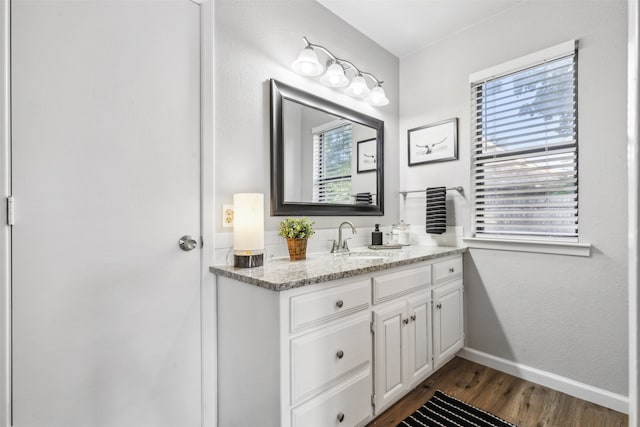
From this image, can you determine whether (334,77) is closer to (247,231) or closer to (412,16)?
(412,16)

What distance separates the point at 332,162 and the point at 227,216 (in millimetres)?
884

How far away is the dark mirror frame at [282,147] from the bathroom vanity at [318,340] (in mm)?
342

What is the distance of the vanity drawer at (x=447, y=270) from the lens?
6.88 feet

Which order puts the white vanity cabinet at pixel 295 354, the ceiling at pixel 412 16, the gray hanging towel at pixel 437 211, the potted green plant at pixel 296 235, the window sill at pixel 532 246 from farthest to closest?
1. the gray hanging towel at pixel 437 211
2. the ceiling at pixel 412 16
3. the window sill at pixel 532 246
4. the potted green plant at pixel 296 235
5. the white vanity cabinet at pixel 295 354

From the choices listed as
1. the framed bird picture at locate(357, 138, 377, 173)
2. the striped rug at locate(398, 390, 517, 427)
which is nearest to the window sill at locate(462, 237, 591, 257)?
the framed bird picture at locate(357, 138, 377, 173)

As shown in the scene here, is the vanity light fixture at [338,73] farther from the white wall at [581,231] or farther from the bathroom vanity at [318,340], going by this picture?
the bathroom vanity at [318,340]

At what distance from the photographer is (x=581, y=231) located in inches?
76.4

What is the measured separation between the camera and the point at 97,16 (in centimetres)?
132

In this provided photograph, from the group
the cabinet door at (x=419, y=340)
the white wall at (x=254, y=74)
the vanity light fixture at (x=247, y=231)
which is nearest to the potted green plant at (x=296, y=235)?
the white wall at (x=254, y=74)

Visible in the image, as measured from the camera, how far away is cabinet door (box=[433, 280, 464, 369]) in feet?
6.81

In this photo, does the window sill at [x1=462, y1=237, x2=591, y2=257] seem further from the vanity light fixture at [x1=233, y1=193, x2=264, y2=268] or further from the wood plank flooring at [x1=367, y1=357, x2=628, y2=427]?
the vanity light fixture at [x1=233, y1=193, x2=264, y2=268]

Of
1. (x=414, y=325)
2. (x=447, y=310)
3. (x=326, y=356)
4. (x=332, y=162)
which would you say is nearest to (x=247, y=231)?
(x=326, y=356)

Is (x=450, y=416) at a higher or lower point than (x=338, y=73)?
lower

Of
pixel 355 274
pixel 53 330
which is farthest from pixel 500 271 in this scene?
pixel 53 330
